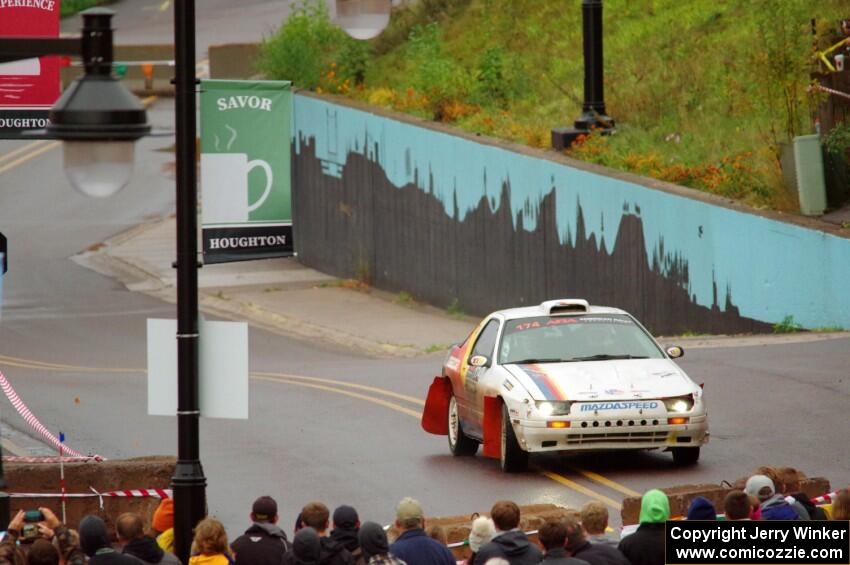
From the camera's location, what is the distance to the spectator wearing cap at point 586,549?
9.88 meters

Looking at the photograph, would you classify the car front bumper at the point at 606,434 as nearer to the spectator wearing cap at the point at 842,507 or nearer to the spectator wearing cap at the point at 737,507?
the spectator wearing cap at the point at 842,507

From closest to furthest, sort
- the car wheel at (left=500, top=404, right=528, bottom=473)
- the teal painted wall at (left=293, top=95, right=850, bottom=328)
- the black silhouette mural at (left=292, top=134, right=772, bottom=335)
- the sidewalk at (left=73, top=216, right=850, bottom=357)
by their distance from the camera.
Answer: the car wheel at (left=500, top=404, right=528, bottom=473) < the teal painted wall at (left=293, top=95, right=850, bottom=328) < the black silhouette mural at (left=292, top=134, right=772, bottom=335) < the sidewalk at (left=73, top=216, right=850, bottom=357)

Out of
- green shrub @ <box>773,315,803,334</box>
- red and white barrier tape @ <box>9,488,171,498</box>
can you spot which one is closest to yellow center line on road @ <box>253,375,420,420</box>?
red and white barrier tape @ <box>9,488,171,498</box>

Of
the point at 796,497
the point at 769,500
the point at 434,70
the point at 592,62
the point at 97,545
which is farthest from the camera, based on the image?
the point at 434,70

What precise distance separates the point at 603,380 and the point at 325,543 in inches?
253

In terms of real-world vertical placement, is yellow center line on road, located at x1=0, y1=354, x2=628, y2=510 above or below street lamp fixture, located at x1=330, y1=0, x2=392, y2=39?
below

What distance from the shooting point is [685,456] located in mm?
16750

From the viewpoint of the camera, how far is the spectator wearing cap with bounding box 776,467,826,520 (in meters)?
11.2

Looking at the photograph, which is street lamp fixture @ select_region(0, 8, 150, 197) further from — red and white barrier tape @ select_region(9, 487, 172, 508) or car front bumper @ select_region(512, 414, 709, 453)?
car front bumper @ select_region(512, 414, 709, 453)

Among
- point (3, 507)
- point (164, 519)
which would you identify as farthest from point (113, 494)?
point (3, 507)

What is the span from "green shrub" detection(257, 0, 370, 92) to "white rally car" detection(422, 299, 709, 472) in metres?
24.7

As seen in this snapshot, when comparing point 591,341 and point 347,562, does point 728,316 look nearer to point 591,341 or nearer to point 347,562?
point 591,341

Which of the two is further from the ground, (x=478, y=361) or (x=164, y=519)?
(x=478, y=361)

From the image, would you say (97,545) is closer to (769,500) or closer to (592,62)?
(769,500)
